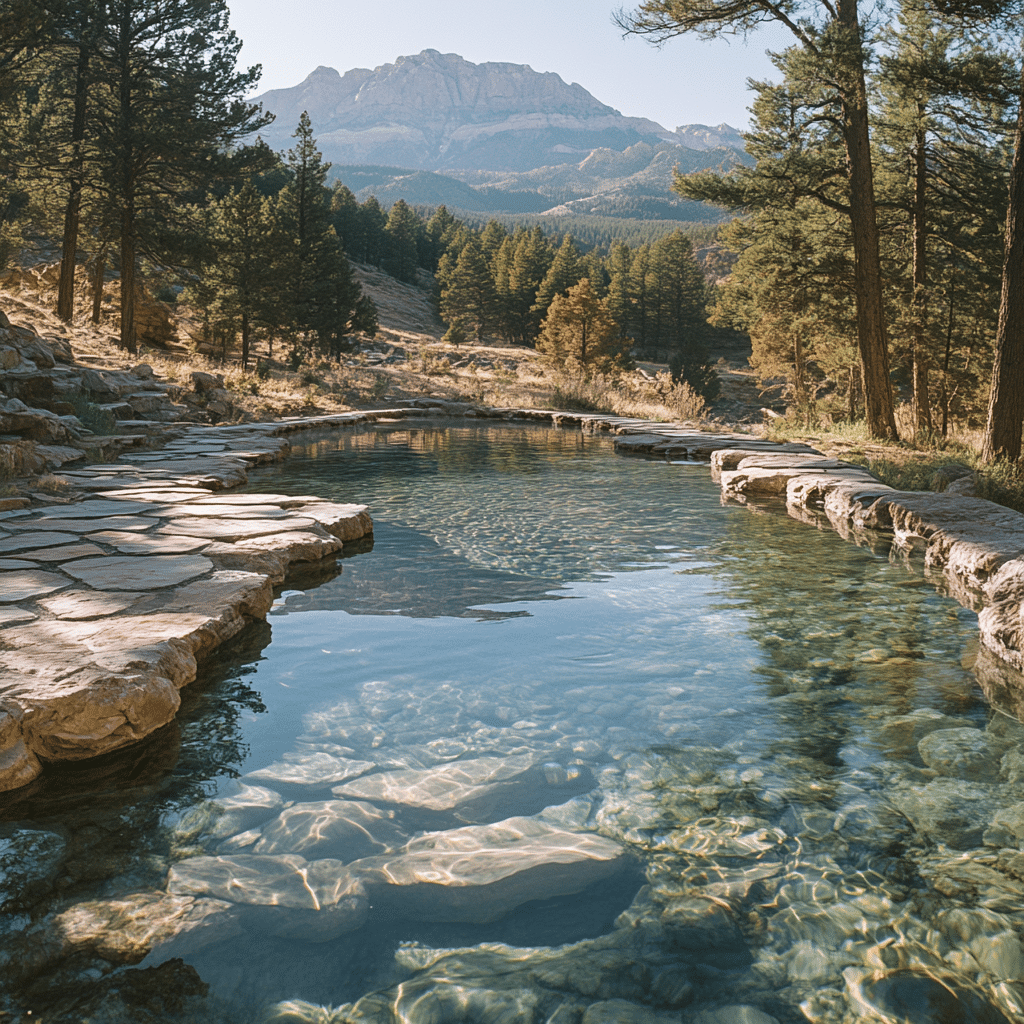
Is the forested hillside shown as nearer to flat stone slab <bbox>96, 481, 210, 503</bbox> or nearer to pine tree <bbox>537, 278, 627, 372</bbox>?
flat stone slab <bbox>96, 481, 210, 503</bbox>

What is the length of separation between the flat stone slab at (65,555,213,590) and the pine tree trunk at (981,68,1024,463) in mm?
6557

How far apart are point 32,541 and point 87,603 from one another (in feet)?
3.69

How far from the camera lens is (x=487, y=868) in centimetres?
174

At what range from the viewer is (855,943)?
4.92ft

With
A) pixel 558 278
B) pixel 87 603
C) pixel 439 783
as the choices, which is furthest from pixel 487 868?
pixel 558 278

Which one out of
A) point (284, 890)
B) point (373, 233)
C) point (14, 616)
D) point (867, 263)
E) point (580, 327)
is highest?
point (373, 233)

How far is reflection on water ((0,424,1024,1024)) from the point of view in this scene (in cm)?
140

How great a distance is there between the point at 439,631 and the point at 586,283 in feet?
92.5

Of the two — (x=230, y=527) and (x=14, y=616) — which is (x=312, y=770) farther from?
(x=230, y=527)

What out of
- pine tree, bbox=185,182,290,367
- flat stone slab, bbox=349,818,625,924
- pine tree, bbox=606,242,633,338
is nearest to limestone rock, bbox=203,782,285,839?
flat stone slab, bbox=349,818,625,924

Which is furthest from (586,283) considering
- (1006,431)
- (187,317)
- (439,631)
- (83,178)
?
(439,631)

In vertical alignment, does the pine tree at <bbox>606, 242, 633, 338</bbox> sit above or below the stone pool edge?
above

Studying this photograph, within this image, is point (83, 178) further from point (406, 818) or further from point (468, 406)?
point (406, 818)

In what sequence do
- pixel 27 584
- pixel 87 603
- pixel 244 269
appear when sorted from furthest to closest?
pixel 244 269, pixel 27 584, pixel 87 603
